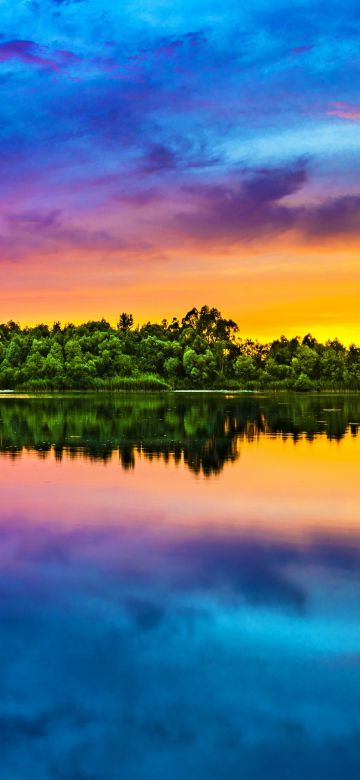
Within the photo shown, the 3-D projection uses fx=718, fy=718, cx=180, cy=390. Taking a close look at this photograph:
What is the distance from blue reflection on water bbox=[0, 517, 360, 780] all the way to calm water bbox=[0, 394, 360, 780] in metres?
0.03

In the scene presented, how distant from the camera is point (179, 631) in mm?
11203

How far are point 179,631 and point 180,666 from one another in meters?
1.16

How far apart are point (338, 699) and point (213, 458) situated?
992 inches

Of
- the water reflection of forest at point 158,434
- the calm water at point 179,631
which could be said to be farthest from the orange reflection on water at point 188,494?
the water reflection of forest at point 158,434

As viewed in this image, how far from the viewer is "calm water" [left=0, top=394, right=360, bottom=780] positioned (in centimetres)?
820

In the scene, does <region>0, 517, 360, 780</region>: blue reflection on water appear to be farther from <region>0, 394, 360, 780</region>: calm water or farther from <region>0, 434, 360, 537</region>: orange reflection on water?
<region>0, 434, 360, 537</region>: orange reflection on water

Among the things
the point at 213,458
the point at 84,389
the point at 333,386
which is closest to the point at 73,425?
the point at 213,458

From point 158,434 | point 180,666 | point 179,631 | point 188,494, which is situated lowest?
point 180,666

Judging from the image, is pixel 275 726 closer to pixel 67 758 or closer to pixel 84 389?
pixel 67 758

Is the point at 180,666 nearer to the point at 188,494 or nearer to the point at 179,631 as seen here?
the point at 179,631

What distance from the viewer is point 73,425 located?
183 feet

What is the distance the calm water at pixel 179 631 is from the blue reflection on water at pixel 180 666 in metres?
A: 0.03

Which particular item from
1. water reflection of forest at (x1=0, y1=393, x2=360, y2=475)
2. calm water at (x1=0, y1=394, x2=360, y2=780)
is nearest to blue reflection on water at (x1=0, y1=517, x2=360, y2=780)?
calm water at (x1=0, y1=394, x2=360, y2=780)

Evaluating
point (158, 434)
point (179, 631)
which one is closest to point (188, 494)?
point (179, 631)
